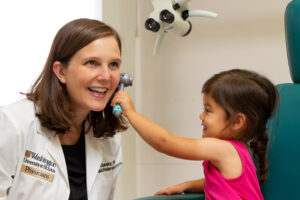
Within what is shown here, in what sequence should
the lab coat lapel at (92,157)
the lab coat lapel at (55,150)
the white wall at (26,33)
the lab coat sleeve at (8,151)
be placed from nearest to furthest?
the lab coat sleeve at (8,151), the lab coat lapel at (55,150), the lab coat lapel at (92,157), the white wall at (26,33)

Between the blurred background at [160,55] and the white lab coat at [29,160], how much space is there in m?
0.73

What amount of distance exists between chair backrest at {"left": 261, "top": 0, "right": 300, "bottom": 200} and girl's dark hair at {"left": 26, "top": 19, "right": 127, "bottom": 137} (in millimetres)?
618

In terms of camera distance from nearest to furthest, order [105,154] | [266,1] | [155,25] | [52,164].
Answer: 1. [52,164]
2. [105,154]
3. [155,25]
4. [266,1]

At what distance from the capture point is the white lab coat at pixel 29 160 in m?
1.07

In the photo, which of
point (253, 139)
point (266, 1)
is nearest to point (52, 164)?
point (253, 139)

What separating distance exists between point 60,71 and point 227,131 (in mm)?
572

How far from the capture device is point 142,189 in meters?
2.18

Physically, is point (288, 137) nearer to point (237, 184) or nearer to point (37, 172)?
point (237, 184)

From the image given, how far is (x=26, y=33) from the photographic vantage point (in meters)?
1.86

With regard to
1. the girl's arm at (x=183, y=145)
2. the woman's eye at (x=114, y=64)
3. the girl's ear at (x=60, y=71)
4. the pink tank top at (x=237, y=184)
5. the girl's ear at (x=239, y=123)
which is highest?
the woman's eye at (x=114, y=64)

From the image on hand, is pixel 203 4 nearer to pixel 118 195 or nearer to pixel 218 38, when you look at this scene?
pixel 218 38

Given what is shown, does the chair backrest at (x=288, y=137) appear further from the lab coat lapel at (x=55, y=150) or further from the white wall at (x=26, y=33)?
the white wall at (x=26, y=33)

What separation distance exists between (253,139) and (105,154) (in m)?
0.54

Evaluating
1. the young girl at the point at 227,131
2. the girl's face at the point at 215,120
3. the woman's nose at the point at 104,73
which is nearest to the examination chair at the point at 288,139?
the young girl at the point at 227,131
